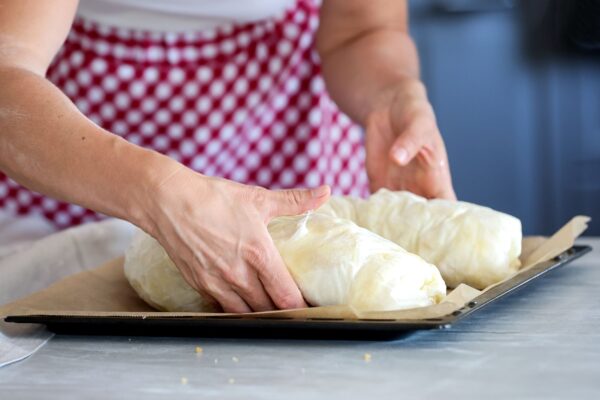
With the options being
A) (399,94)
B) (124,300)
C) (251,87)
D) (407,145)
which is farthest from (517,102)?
(124,300)

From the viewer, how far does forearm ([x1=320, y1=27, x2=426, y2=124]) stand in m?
1.75

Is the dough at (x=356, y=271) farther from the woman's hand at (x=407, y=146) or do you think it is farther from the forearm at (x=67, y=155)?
the woman's hand at (x=407, y=146)

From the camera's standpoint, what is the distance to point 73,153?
42.9 inches

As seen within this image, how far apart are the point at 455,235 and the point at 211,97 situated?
734 millimetres

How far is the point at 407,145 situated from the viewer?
4.91ft

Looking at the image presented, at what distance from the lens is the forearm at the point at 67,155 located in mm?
1051

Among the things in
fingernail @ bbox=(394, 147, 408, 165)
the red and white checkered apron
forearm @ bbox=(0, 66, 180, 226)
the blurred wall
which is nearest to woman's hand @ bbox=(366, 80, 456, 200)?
fingernail @ bbox=(394, 147, 408, 165)

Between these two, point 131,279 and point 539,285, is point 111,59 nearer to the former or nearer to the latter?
point 131,279

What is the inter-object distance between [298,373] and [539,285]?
0.47 meters

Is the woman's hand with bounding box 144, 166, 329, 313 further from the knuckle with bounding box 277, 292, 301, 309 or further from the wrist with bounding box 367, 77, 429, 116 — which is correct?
the wrist with bounding box 367, 77, 429, 116

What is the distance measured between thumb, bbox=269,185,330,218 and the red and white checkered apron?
2.84ft

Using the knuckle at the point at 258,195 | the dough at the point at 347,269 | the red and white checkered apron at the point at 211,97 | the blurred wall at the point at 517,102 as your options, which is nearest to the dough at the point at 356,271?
the dough at the point at 347,269

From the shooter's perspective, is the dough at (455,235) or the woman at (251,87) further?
the woman at (251,87)

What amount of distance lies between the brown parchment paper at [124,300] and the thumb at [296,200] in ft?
0.32
